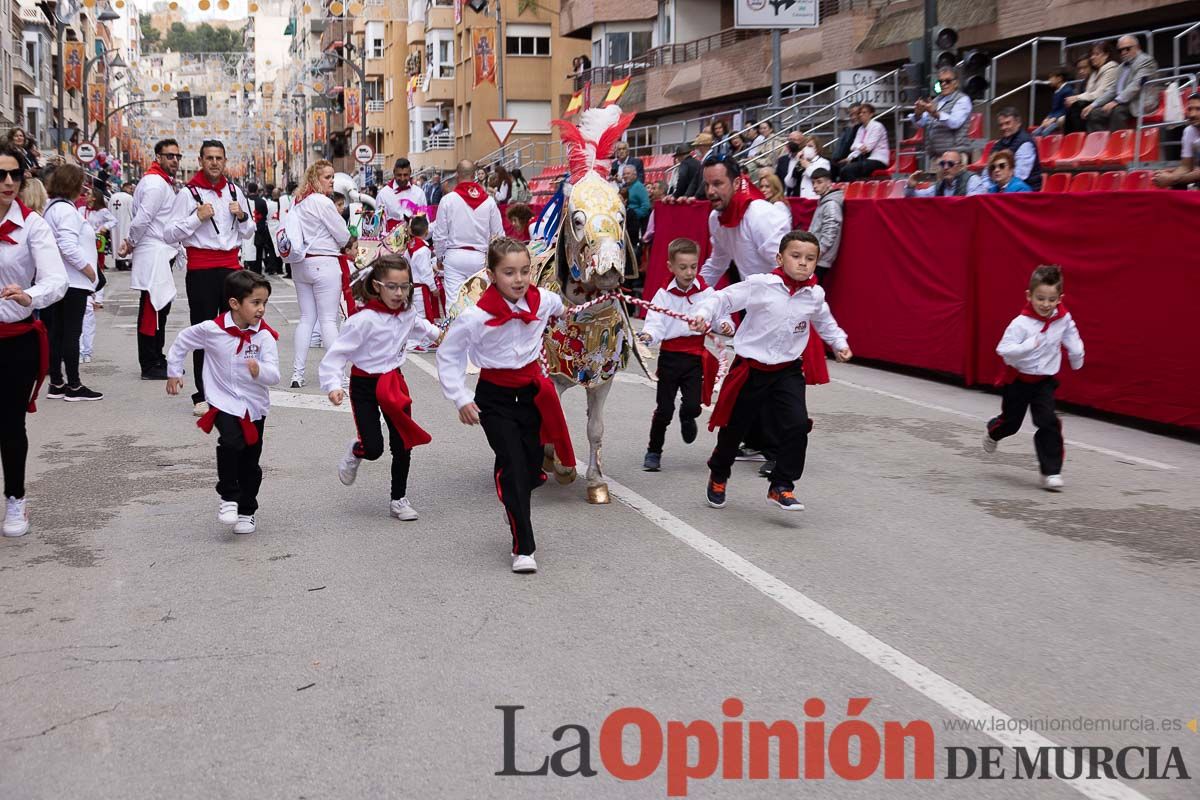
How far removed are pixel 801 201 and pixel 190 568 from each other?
36.8 feet

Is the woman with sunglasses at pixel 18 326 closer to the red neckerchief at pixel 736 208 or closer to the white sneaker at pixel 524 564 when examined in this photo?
the white sneaker at pixel 524 564

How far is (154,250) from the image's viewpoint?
495 inches

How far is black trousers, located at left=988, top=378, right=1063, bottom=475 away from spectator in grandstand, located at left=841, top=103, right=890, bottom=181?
32.8 feet

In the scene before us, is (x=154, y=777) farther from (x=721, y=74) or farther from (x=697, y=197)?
(x=721, y=74)

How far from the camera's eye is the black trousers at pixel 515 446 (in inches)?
258

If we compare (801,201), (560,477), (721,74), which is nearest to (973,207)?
(801,201)

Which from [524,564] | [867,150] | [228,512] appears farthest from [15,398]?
[867,150]

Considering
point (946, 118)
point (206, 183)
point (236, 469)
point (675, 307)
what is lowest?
point (236, 469)

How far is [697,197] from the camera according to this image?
19.8 metres

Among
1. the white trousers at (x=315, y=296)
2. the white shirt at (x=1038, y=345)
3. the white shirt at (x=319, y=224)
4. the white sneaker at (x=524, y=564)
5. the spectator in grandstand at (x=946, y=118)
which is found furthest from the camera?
the spectator in grandstand at (x=946, y=118)

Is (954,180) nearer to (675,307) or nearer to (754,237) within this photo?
(754,237)

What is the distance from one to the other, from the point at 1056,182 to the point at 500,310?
9.64 m

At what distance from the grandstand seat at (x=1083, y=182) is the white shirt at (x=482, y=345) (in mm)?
8632

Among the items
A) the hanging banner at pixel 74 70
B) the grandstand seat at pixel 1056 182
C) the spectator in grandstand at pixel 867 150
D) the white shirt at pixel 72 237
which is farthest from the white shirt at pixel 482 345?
the hanging banner at pixel 74 70
